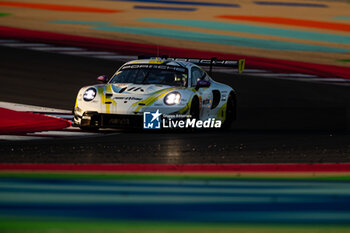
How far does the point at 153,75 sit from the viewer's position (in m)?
14.5

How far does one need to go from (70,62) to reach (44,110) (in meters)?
6.28

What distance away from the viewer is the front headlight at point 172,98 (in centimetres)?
1348

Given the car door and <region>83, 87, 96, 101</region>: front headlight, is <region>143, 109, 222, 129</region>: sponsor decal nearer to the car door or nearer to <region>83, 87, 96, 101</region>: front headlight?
the car door

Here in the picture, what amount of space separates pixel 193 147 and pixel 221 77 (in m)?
9.17

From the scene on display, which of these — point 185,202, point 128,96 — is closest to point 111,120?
point 128,96

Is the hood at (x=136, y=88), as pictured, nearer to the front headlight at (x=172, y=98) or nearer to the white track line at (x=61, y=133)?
the front headlight at (x=172, y=98)

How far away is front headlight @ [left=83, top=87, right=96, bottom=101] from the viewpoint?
44.5ft
